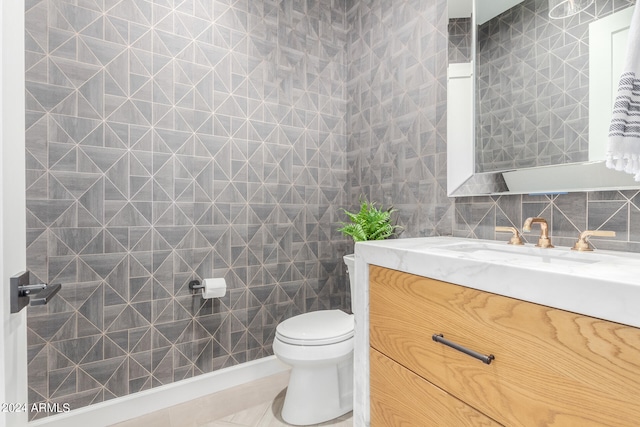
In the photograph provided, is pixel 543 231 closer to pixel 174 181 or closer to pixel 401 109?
pixel 401 109

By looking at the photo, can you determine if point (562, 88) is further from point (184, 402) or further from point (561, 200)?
point (184, 402)

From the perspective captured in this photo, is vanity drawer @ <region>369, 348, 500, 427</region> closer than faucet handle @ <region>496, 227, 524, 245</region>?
Yes

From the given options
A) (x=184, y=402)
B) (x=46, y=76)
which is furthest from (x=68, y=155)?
(x=184, y=402)

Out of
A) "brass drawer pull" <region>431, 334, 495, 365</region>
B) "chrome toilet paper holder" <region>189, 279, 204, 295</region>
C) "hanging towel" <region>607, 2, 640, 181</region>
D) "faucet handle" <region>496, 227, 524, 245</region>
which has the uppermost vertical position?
"hanging towel" <region>607, 2, 640, 181</region>

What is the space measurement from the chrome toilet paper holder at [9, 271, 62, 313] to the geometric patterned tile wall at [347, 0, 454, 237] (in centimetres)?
155

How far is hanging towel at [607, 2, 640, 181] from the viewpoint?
32.0 inches

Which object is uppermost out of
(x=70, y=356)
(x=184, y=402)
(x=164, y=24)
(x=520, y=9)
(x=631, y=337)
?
(x=164, y=24)

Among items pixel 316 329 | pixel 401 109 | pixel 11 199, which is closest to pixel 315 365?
pixel 316 329

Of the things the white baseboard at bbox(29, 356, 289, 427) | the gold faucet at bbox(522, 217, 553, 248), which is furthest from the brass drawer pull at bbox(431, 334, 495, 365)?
the white baseboard at bbox(29, 356, 289, 427)

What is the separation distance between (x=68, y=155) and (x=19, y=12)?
0.91 m

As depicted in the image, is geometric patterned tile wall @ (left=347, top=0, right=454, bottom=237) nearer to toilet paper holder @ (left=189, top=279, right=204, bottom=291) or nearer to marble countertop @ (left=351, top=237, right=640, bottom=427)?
marble countertop @ (left=351, top=237, right=640, bottom=427)

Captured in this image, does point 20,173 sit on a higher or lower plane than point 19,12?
lower

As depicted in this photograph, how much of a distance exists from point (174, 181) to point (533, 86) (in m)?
1.73

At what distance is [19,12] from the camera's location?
756 millimetres
